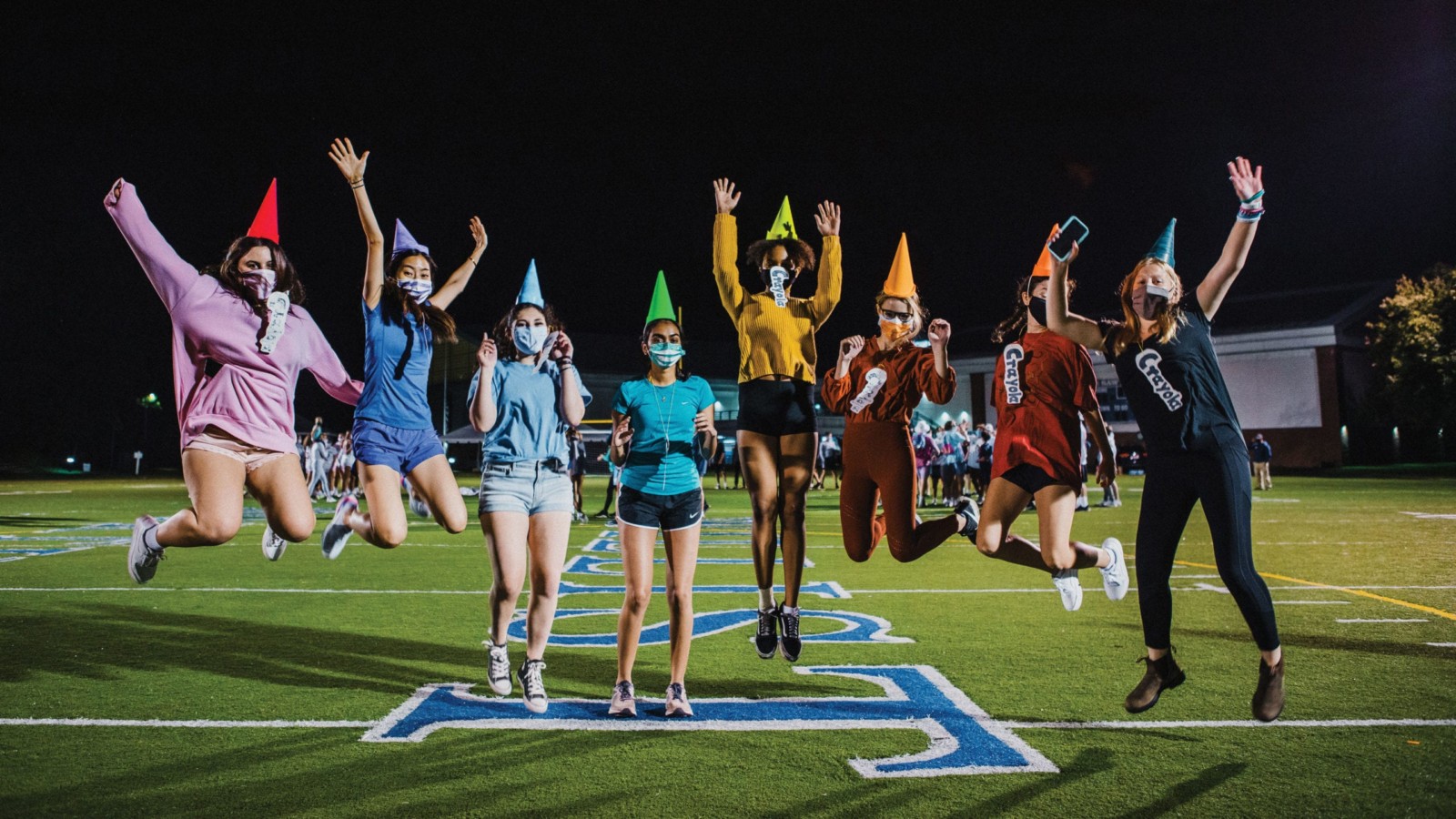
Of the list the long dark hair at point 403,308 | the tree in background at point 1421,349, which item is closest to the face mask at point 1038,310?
the long dark hair at point 403,308

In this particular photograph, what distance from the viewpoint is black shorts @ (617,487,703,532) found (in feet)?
18.5

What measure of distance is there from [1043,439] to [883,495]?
1.15 m

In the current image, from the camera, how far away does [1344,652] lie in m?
7.22

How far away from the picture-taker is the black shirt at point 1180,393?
5012 millimetres

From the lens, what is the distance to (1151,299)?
5.25 m

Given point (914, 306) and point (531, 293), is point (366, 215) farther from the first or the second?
point (914, 306)

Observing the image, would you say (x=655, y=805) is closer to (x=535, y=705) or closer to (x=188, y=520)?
(x=535, y=705)

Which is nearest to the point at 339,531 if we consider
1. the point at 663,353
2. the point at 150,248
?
the point at 150,248

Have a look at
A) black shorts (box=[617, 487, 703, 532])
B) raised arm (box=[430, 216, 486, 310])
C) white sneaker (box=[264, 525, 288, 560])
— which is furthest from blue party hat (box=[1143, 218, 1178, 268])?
white sneaker (box=[264, 525, 288, 560])

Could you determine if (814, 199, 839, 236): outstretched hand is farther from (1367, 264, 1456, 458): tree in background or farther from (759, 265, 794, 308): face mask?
(1367, 264, 1456, 458): tree in background

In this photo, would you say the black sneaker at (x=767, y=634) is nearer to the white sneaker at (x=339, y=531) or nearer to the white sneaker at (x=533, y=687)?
the white sneaker at (x=533, y=687)

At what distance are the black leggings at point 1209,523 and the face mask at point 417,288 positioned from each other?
4.41 meters

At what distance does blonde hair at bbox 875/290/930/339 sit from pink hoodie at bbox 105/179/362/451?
3790 millimetres

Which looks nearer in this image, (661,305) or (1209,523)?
(1209,523)
